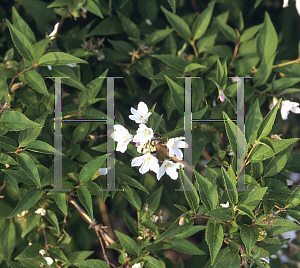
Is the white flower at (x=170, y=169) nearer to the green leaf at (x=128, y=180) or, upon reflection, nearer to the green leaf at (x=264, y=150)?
the green leaf at (x=128, y=180)

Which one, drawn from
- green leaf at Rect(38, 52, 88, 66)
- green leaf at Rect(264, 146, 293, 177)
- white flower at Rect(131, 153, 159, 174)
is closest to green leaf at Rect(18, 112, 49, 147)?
green leaf at Rect(38, 52, 88, 66)

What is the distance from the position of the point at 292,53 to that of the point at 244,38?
1.02 m

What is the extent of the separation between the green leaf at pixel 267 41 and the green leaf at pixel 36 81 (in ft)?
4.41

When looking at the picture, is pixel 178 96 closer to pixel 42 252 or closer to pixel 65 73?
pixel 65 73

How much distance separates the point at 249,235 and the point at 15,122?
1.19 meters

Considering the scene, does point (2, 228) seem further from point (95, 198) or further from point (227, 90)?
point (227, 90)

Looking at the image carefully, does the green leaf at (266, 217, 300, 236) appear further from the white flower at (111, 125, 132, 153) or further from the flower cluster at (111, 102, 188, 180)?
the white flower at (111, 125, 132, 153)

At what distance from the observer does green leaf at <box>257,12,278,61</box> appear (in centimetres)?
182

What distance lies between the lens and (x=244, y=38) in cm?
200

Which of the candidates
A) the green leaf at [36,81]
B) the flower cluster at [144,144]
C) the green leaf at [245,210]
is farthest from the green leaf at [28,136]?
the green leaf at [245,210]

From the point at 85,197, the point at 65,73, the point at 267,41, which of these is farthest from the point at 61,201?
the point at 267,41

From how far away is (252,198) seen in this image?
1284 mm

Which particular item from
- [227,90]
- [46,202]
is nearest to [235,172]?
[227,90]

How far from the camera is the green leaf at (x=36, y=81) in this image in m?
1.49
